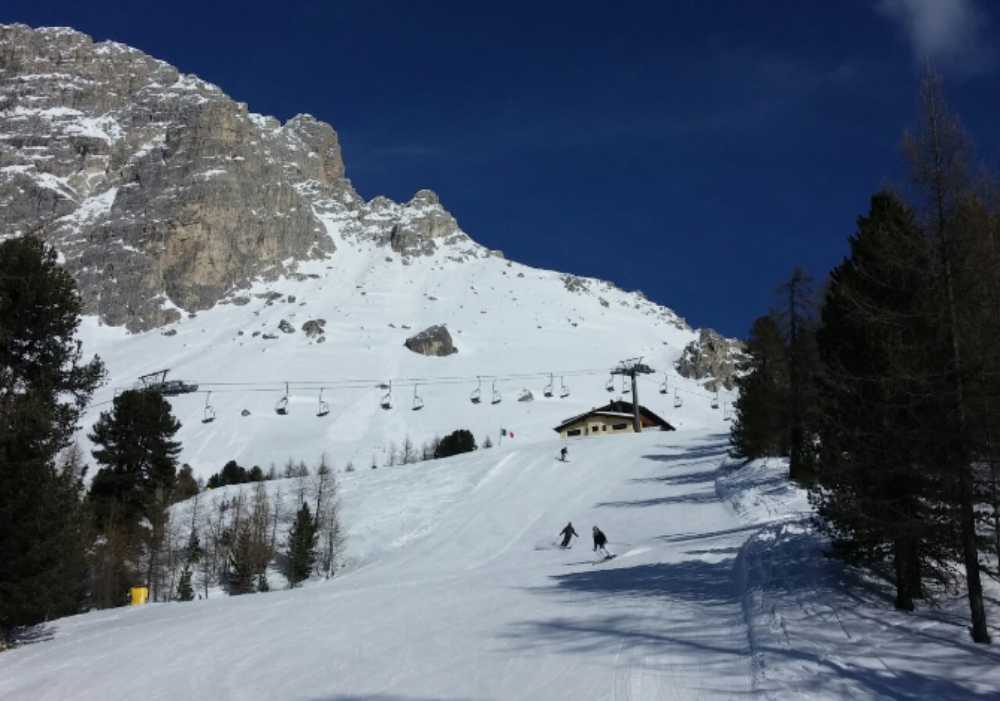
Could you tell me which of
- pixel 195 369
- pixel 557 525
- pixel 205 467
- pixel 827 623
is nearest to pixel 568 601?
pixel 827 623

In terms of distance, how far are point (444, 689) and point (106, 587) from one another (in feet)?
121

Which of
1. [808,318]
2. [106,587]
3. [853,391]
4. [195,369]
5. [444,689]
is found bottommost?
[106,587]

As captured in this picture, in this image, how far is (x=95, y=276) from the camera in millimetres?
181000

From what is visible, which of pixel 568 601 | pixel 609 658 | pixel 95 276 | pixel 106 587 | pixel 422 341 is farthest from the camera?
pixel 95 276

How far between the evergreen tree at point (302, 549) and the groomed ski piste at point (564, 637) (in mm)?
13712

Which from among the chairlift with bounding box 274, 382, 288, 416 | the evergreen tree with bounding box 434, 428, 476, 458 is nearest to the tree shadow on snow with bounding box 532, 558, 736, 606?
the evergreen tree with bounding box 434, 428, 476, 458

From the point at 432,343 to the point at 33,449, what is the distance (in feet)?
407

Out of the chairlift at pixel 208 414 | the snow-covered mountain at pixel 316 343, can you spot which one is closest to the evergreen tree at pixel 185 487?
the snow-covered mountain at pixel 316 343

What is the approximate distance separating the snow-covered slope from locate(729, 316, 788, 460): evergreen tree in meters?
52.7

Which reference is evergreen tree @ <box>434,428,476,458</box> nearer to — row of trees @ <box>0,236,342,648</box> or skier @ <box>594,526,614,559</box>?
row of trees @ <box>0,236,342,648</box>

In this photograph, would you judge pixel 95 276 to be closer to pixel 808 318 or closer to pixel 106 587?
pixel 106 587

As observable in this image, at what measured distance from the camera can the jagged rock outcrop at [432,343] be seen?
142000mm

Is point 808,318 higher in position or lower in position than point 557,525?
higher

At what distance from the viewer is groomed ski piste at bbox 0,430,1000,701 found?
1027 centimetres
